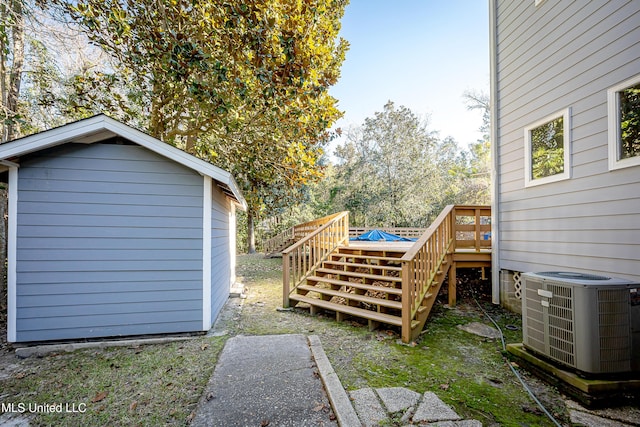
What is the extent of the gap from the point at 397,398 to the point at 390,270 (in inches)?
118

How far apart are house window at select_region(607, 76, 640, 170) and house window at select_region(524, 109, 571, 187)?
575 millimetres

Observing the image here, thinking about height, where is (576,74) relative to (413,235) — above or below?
above

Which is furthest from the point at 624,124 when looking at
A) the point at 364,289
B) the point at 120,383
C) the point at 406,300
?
the point at 120,383

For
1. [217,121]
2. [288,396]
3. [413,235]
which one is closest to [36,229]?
[217,121]

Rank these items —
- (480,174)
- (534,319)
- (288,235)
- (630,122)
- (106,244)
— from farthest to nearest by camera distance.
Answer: (480,174)
(288,235)
(106,244)
(630,122)
(534,319)

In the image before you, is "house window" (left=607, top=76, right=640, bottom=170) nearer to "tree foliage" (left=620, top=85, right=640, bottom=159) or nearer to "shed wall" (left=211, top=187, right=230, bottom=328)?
"tree foliage" (left=620, top=85, right=640, bottom=159)

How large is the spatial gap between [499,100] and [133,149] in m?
6.51

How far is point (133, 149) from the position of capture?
3949mm

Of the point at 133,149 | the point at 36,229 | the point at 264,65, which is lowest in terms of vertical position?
the point at 36,229

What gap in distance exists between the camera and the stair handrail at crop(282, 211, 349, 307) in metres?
5.39

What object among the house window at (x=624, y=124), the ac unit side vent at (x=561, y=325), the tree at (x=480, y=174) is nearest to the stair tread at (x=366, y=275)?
the ac unit side vent at (x=561, y=325)

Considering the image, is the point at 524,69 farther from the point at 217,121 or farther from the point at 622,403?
the point at 217,121

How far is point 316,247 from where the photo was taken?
20.8 feet

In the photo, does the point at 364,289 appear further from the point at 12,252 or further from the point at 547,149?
the point at 12,252
